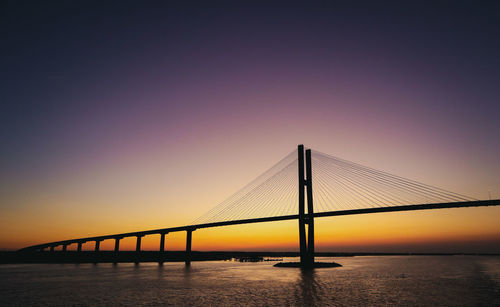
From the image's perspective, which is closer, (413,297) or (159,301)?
(159,301)

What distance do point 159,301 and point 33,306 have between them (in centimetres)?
609

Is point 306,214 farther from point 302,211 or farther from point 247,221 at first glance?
point 247,221

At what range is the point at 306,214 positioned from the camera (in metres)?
39.1

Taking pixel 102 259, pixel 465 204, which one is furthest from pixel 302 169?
pixel 102 259

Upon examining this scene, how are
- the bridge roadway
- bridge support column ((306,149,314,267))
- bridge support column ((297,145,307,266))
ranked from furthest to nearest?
bridge support column ((306,149,314,267)), bridge support column ((297,145,307,266)), the bridge roadway

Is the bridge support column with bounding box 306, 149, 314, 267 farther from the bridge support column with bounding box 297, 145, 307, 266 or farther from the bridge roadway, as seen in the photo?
the bridge roadway

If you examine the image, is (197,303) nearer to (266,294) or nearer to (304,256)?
(266,294)

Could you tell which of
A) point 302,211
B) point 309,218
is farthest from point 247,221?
point 309,218

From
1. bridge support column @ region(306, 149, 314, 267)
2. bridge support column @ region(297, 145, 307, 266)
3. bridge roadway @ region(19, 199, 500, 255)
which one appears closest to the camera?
bridge roadway @ region(19, 199, 500, 255)

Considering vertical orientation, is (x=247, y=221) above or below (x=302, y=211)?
below

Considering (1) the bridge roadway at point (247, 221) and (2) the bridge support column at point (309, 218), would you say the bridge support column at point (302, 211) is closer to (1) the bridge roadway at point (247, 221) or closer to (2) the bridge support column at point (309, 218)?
(2) the bridge support column at point (309, 218)

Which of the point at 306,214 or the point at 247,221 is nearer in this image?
the point at 306,214

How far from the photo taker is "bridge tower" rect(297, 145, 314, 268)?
39125mm

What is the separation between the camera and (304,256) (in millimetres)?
41531
